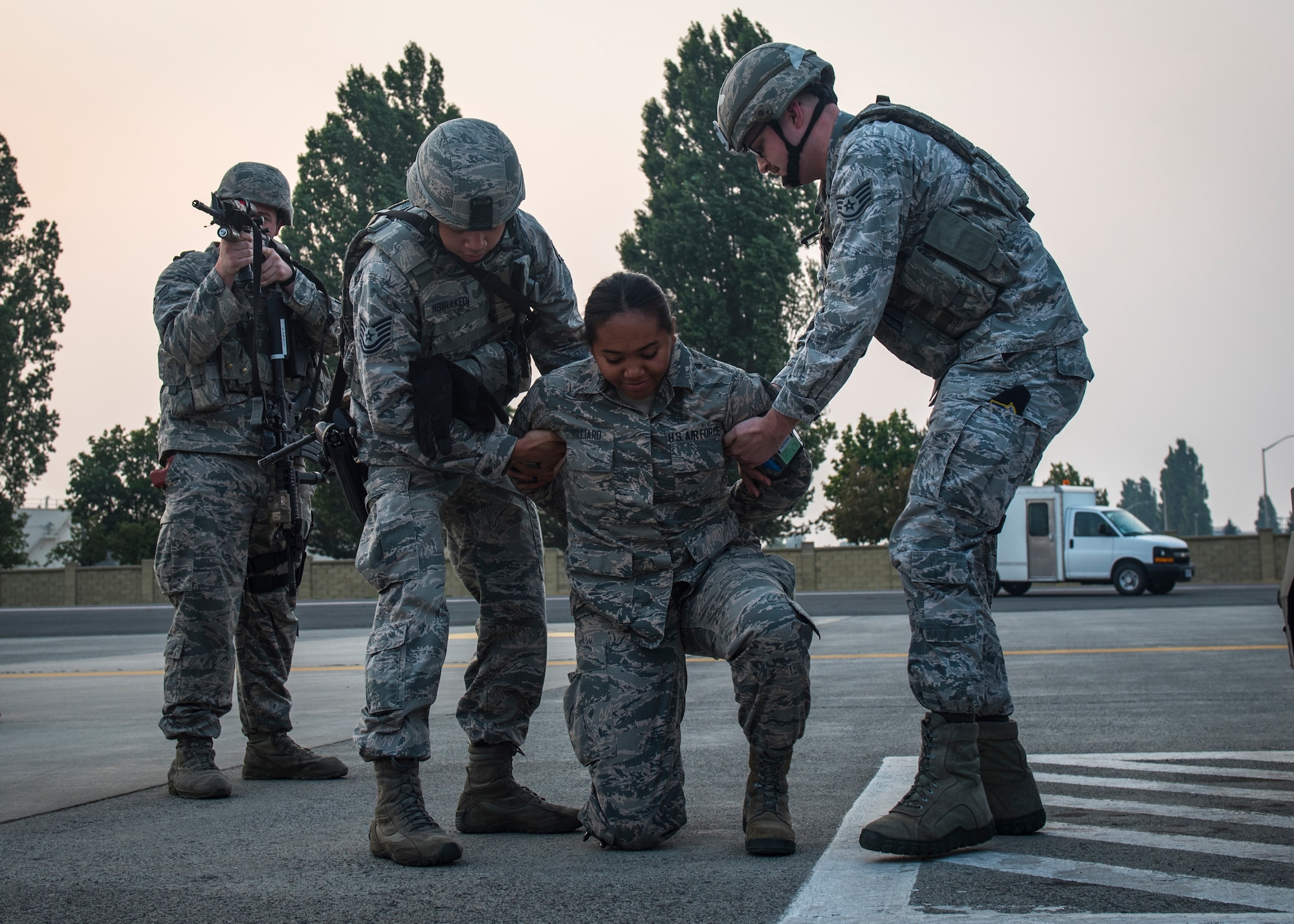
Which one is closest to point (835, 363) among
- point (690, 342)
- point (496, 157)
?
point (496, 157)

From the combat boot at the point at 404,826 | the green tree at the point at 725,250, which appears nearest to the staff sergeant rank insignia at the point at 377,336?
the combat boot at the point at 404,826

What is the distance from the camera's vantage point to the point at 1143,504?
509 ft

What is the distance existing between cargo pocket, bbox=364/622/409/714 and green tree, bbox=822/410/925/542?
1990 inches

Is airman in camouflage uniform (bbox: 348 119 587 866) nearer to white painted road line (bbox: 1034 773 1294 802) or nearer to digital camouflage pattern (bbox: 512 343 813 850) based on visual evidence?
digital camouflage pattern (bbox: 512 343 813 850)

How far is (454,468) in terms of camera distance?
3543 millimetres

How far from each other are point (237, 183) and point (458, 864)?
111 inches

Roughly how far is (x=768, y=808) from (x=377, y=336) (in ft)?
5.47

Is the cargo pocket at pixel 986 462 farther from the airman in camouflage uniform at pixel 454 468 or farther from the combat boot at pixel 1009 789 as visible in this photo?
the airman in camouflage uniform at pixel 454 468

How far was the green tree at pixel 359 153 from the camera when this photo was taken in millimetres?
39656

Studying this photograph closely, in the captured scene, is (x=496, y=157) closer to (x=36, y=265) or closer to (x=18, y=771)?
(x=18, y=771)

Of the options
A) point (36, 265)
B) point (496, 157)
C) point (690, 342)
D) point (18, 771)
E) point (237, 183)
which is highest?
point (36, 265)

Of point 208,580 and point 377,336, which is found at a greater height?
point 377,336

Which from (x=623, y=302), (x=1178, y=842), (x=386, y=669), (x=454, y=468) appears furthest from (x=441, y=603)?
(x=1178, y=842)

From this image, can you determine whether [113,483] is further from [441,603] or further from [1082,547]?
[441,603]
